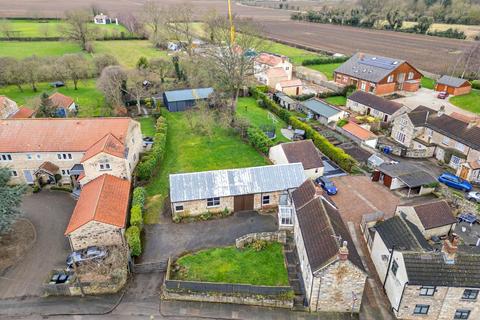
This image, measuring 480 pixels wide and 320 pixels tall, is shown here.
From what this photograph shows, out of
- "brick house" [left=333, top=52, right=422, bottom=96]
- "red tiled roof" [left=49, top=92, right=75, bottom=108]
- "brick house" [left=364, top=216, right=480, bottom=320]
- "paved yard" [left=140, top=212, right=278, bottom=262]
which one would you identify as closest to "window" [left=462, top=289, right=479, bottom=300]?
"brick house" [left=364, top=216, right=480, bottom=320]

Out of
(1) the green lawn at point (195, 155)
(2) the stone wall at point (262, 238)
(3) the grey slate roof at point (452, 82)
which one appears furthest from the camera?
(3) the grey slate roof at point (452, 82)

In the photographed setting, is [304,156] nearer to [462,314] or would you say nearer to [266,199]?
[266,199]

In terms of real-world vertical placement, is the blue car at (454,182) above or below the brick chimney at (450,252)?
below

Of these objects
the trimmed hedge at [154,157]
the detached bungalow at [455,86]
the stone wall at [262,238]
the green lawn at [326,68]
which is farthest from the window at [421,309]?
the green lawn at [326,68]

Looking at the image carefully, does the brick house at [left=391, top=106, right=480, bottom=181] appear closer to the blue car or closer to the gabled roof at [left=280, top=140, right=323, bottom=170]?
the blue car

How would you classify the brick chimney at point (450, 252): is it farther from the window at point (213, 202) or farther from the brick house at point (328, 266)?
the window at point (213, 202)

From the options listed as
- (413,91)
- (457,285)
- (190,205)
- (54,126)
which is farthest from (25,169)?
(413,91)

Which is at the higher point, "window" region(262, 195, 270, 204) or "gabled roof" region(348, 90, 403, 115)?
"gabled roof" region(348, 90, 403, 115)

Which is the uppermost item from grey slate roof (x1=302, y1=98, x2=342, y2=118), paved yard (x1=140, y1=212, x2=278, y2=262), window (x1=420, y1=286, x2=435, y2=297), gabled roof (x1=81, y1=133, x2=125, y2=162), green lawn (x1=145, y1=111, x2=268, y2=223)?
gabled roof (x1=81, y1=133, x2=125, y2=162)

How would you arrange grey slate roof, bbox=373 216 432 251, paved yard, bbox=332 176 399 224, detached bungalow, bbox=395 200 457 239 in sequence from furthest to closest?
paved yard, bbox=332 176 399 224
detached bungalow, bbox=395 200 457 239
grey slate roof, bbox=373 216 432 251
